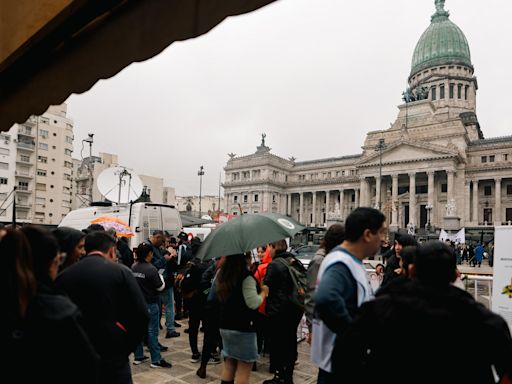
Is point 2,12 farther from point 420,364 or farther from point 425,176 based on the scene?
point 425,176

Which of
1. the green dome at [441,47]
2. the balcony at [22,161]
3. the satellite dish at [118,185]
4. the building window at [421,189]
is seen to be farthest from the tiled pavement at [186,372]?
the green dome at [441,47]

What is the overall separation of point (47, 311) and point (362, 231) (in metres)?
2.19

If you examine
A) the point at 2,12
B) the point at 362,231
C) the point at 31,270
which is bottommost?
the point at 31,270

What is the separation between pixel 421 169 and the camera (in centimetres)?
5481

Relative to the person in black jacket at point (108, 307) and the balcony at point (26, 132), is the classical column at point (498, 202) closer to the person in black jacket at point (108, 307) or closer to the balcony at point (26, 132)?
the person in black jacket at point (108, 307)

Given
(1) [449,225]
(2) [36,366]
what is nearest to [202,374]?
(2) [36,366]

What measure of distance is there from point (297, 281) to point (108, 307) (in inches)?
118

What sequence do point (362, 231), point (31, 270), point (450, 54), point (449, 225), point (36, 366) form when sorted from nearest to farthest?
1. point (36, 366)
2. point (31, 270)
3. point (362, 231)
4. point (449, 225)
5. point (450, 54)

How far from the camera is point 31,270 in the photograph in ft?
6.29

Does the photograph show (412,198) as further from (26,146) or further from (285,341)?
(26,146)

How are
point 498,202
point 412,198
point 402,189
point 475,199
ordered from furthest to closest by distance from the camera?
point 402,189, point 412,198, point 475,199, point 498,202

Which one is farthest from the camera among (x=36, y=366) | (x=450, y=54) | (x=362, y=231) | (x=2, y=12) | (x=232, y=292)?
(x=450, y=54)

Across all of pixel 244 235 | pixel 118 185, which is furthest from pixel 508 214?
pixel 244 235

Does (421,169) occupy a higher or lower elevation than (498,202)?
higher
